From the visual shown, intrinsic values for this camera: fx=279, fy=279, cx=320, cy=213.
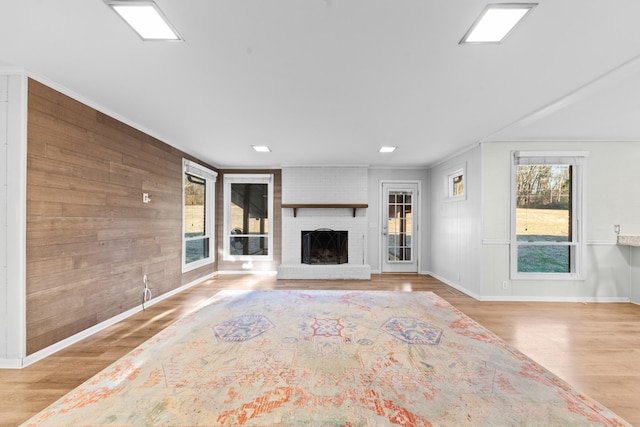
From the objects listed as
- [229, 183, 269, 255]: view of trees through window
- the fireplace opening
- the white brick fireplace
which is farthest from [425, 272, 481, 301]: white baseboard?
[229, 183, 269, 255]: view of trees through window

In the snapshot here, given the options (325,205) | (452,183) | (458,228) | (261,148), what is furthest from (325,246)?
(452,183)

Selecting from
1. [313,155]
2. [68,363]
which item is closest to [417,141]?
[313,155]

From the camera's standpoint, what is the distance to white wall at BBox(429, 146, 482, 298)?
178 inches

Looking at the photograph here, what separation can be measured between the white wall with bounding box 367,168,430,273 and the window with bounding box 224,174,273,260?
7.52 ft

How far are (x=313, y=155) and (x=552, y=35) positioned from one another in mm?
3847

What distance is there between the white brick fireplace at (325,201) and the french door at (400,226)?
58 centimetres

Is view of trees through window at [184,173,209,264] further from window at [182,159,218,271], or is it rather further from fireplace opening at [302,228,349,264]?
fireplace opening at [302,228,349,264]

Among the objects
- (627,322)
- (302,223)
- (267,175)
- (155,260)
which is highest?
(267,175)

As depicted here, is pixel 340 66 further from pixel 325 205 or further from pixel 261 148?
pixel 325 205

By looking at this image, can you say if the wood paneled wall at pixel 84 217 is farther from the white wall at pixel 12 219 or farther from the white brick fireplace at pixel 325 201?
the white brick fireplace at pixel 325 201

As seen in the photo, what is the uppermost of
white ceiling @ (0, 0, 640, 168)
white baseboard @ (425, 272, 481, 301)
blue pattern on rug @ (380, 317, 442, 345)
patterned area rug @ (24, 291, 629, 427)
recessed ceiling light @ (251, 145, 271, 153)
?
white ceiling @ (0, 0, 640, 168)

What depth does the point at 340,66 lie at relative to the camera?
2.21 meters

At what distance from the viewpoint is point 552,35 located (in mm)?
1849

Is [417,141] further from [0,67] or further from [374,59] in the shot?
[0,67]
